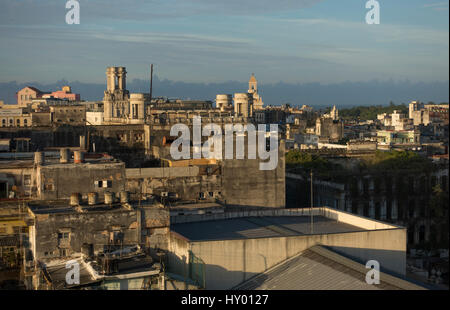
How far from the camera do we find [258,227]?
33250mm

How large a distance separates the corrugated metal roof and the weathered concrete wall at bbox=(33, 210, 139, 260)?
4681mm

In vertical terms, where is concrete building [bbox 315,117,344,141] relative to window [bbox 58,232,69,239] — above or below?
above

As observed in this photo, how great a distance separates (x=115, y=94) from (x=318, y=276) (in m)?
67.7

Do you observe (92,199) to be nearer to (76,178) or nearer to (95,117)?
(76,178)

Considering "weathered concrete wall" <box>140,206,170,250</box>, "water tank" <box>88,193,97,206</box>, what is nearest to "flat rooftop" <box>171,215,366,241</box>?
"weathered concrete wall" <box>140,206,170,250</box>

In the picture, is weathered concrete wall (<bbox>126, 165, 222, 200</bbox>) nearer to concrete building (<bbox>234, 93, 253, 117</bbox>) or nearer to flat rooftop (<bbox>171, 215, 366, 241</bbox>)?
flat rooftop (<bbox>171, 215, 366, 241</bbox>)

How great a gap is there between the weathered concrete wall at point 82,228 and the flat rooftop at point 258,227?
3844 mm

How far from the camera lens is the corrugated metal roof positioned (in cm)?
2475

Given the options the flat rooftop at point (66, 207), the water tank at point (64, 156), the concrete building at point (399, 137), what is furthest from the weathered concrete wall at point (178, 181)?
the concrete building at point (399, 137)

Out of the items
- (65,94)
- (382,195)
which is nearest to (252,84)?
(65,94)
